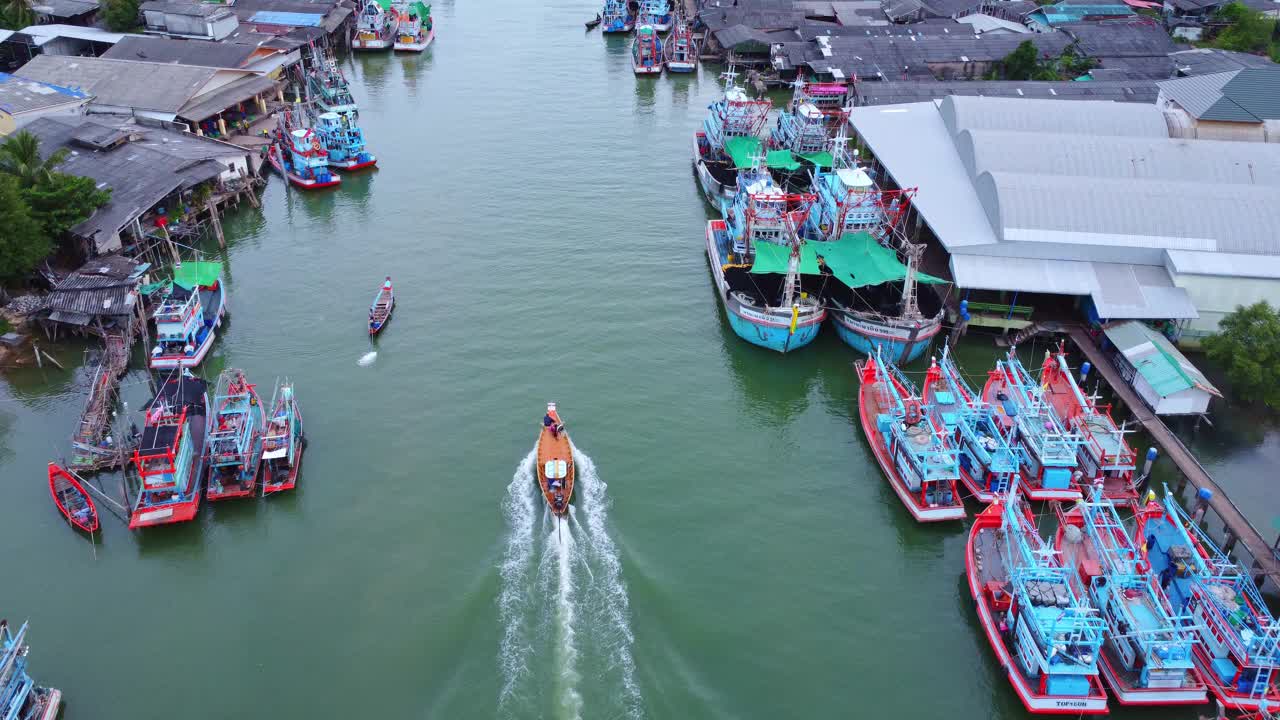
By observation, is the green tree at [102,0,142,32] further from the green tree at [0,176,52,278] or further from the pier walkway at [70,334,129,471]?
the pier walkway at [70,334,129,471]

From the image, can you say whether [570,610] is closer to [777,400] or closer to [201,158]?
[777,400]

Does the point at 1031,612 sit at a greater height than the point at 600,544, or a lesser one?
greater

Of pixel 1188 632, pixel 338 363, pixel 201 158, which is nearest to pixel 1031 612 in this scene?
pixel 1188 632

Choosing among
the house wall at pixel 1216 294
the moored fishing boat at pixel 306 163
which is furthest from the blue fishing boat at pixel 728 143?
the house wall at pixel 1216 294

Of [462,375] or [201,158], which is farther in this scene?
[201,158]

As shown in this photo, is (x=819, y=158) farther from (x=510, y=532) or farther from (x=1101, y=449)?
(x=510, y=532)

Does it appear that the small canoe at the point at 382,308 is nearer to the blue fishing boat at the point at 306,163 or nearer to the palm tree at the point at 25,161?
the blue fishing boat at the point at 306,163

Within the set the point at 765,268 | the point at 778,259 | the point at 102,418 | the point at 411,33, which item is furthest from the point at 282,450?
the point at 411,33

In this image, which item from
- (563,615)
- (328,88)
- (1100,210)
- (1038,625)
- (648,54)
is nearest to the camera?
(1038,625)
